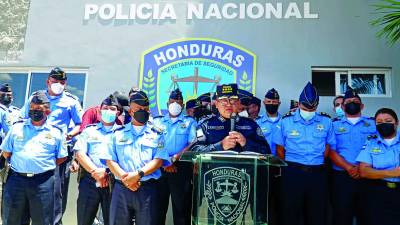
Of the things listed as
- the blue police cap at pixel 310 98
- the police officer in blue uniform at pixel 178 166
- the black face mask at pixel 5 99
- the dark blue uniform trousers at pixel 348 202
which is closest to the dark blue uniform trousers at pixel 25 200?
the police officer in blue uniform at pixel 178 166

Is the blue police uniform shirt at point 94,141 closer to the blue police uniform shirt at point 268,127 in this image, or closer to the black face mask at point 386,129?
the blue police uniform shirt at point 268,127

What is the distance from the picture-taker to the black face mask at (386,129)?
3.68m

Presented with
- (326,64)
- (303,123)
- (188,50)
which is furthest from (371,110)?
(188,50)

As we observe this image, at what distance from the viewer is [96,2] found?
19.9 ft

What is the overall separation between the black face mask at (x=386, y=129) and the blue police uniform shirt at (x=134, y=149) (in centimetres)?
217

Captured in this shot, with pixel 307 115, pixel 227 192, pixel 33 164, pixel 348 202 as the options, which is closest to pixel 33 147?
pixel 33 164

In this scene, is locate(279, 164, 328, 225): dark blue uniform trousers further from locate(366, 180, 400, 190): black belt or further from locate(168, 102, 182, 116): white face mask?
locate(168, 102, 182, 116): white face mask

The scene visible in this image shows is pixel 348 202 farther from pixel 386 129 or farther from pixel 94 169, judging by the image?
pixel 94 169

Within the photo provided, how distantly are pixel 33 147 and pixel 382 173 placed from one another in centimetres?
348

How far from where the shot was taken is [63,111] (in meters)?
4.55

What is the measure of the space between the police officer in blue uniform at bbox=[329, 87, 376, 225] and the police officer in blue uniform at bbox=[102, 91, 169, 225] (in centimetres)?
188

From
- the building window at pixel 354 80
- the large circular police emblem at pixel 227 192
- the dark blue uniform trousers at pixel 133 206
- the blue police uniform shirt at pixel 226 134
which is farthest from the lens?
the building window at pixel 354 80

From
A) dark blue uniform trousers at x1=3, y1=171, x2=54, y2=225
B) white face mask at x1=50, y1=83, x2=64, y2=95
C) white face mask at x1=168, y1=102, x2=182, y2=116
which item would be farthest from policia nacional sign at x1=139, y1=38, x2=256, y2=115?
dark blue uniform trousers at x1=3, y1=171, x2=54, y2=225

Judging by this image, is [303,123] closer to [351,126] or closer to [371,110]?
[351,126]
